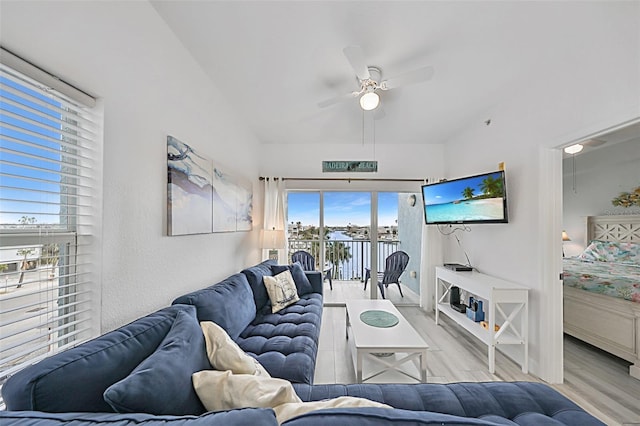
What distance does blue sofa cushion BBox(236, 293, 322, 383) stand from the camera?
65.1 inches

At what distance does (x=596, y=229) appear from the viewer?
14.9 ft

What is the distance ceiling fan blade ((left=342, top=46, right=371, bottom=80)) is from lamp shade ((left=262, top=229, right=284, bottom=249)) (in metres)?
2.48

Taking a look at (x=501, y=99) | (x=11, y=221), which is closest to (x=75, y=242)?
(x=11, y=221)

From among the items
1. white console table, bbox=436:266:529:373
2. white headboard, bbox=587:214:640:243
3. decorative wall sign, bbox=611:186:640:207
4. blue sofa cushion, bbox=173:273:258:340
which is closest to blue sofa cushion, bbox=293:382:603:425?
blue sofa cushion, bbox=173:273:258:340

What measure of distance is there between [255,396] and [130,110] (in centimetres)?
161

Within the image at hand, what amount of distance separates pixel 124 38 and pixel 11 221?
43.7 inches

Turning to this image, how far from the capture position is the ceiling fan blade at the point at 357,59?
1.76m

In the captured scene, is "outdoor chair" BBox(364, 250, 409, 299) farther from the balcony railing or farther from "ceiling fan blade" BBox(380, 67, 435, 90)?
"ceiling fan blade" BBox(380, 67, 435, 90)

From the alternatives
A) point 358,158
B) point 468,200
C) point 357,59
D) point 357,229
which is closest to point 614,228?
point 468,200

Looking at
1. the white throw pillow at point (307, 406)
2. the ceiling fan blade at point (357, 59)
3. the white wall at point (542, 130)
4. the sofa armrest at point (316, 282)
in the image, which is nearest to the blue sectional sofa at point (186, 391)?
the white throw pillow at point (307, 406)

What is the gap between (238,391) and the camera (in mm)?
951

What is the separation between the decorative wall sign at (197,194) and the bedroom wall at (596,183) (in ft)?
18.7

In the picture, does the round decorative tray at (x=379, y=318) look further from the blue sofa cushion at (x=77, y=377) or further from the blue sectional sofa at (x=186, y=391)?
the blue sofa cushion at (x=77, y=377)

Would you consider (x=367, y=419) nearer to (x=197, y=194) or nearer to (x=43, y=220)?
(x=43, y=220)
